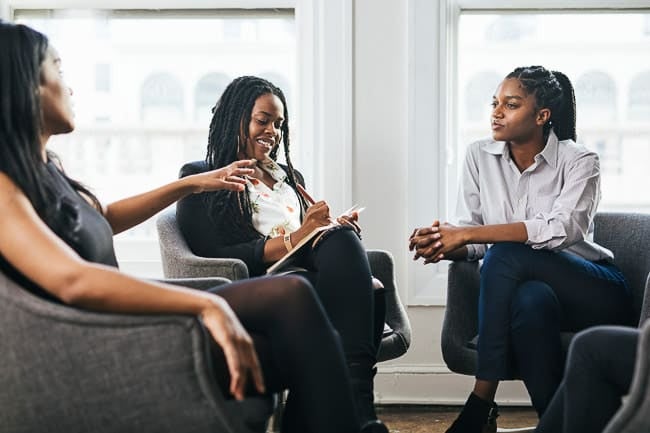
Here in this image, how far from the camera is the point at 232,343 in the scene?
1.70 metres

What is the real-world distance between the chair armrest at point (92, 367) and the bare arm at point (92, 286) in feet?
0.09

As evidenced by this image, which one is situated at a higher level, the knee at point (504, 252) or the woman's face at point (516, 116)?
the woman's face at point (516, 116)

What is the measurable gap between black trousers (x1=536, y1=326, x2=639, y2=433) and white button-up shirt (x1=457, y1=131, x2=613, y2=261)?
1.05 meters

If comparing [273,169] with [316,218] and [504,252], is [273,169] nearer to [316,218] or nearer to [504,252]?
[316,218]

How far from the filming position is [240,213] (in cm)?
311

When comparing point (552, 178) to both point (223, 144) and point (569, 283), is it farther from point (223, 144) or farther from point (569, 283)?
point (223, 144)

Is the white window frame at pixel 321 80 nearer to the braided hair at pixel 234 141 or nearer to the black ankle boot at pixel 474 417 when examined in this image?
the braided hair at pixel 234 141

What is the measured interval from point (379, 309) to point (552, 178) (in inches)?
31.5

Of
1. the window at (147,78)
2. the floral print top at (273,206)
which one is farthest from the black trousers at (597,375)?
the window at (147,78)

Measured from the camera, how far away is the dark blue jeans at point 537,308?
107 inches

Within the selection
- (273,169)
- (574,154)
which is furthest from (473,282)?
(273,169)

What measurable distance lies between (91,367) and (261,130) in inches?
65.5

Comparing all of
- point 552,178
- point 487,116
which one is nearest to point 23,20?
point 487,116

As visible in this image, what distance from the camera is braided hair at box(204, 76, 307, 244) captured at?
3086 millimetres
